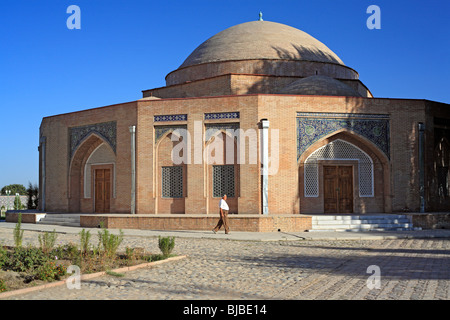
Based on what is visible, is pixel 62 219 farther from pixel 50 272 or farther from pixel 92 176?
pixel 50 272

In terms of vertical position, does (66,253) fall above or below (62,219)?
above

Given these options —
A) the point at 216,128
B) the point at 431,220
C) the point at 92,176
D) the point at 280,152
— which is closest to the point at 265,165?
the point at 280,152

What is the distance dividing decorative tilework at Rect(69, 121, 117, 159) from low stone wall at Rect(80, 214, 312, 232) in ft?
11.2

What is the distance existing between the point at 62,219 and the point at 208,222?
239 inches

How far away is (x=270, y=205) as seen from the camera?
14.0 meters

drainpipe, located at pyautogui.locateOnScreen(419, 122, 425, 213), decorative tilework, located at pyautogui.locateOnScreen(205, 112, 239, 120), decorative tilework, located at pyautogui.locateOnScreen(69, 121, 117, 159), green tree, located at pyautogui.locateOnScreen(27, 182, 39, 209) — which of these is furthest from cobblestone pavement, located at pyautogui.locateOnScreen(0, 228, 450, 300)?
green tree, located at pyautogui.locateOnScreen(27, 182, 39, 209)

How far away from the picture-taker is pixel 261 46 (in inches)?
774

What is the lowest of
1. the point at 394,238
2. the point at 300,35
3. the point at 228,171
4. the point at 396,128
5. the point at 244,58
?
the point at 394,238

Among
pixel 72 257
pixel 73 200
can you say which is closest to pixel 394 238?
pixel 72 257

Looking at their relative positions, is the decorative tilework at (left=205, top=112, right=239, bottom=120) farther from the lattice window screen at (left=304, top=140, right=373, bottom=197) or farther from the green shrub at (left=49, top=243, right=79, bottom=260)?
the green shrub at (left=49, top=243, right=79, bottom=260)

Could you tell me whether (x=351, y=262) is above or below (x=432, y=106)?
below

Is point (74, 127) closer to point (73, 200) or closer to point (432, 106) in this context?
point (73, 200)

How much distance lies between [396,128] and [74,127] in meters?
11.8

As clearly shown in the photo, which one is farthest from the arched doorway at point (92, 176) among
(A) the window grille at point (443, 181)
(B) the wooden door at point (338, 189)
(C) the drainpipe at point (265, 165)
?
(A) the window grille at point (443, 181)
